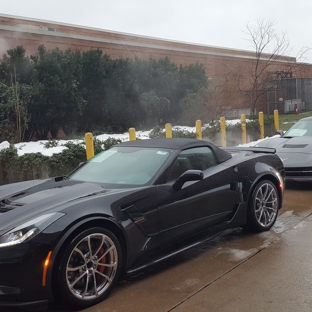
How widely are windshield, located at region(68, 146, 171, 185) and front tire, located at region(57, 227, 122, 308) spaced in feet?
2.72

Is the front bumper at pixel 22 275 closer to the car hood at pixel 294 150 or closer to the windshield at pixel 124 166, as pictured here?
the windshield at pixel 124 166

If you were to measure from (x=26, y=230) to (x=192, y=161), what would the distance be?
215cm

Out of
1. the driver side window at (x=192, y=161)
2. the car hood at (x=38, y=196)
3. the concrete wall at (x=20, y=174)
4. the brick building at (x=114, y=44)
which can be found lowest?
the concrete wall at (x=20, y=174)

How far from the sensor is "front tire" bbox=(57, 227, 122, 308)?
344 centimetres

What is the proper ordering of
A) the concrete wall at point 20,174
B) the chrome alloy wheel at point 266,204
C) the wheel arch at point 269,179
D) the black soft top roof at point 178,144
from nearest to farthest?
1. the black soft top roof at point 178,144
2. the wheel arch at point 269,179
3. the chrome alloy wheel at point 266,204
4. the concrete wall at point 20,174

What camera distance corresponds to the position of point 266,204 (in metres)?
5.68

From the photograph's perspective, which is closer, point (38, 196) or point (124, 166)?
point (38, 196)

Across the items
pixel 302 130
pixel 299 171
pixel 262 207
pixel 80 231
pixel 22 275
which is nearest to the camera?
pixel 22 275

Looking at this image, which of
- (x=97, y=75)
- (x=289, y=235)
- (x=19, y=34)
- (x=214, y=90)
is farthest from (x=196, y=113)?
(x=289, y=235)

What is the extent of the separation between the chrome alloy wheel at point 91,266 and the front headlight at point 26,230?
31 cm

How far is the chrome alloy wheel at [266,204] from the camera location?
551cm

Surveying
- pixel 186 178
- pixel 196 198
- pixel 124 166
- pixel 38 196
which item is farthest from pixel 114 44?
pixel 38 196

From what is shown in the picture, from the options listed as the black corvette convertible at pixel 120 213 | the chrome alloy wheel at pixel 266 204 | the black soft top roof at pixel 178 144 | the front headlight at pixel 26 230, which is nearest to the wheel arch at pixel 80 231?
the black corvette convertible at pixel 120 213

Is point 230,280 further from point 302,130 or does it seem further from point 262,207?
point 302,130
